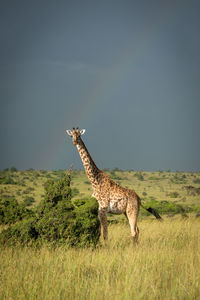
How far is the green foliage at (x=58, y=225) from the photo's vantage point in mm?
8977

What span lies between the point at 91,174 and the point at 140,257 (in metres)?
3.17

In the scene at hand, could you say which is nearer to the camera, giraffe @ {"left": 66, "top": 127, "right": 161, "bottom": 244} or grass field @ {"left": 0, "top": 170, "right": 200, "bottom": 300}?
grass field @ {"left": 0, "top": 170, "right": 200, "bottom": 300}

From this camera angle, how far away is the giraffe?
33.0 ft

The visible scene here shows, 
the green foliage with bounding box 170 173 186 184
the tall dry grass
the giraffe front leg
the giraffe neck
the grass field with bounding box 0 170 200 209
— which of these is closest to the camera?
the tall dry grass

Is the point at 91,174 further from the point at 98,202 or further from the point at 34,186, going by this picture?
the point at 34,186

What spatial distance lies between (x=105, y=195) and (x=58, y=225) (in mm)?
1657

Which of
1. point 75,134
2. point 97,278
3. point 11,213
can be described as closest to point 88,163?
point 75,134

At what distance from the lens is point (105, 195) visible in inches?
397

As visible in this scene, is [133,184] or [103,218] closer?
[103,218]

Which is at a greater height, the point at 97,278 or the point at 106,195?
the point at 106,195

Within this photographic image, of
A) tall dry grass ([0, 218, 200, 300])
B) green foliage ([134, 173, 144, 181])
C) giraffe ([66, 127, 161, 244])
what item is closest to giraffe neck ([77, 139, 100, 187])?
giraffe ([66, 127, 161, 244])

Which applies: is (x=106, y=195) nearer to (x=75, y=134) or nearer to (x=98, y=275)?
(x=75, y=134)

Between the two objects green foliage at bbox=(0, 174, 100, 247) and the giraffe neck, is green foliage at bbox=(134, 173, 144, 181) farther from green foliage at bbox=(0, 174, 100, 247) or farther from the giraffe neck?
green foliage at bbox=(0, 174, 100, 247)

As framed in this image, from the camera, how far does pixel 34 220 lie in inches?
362
